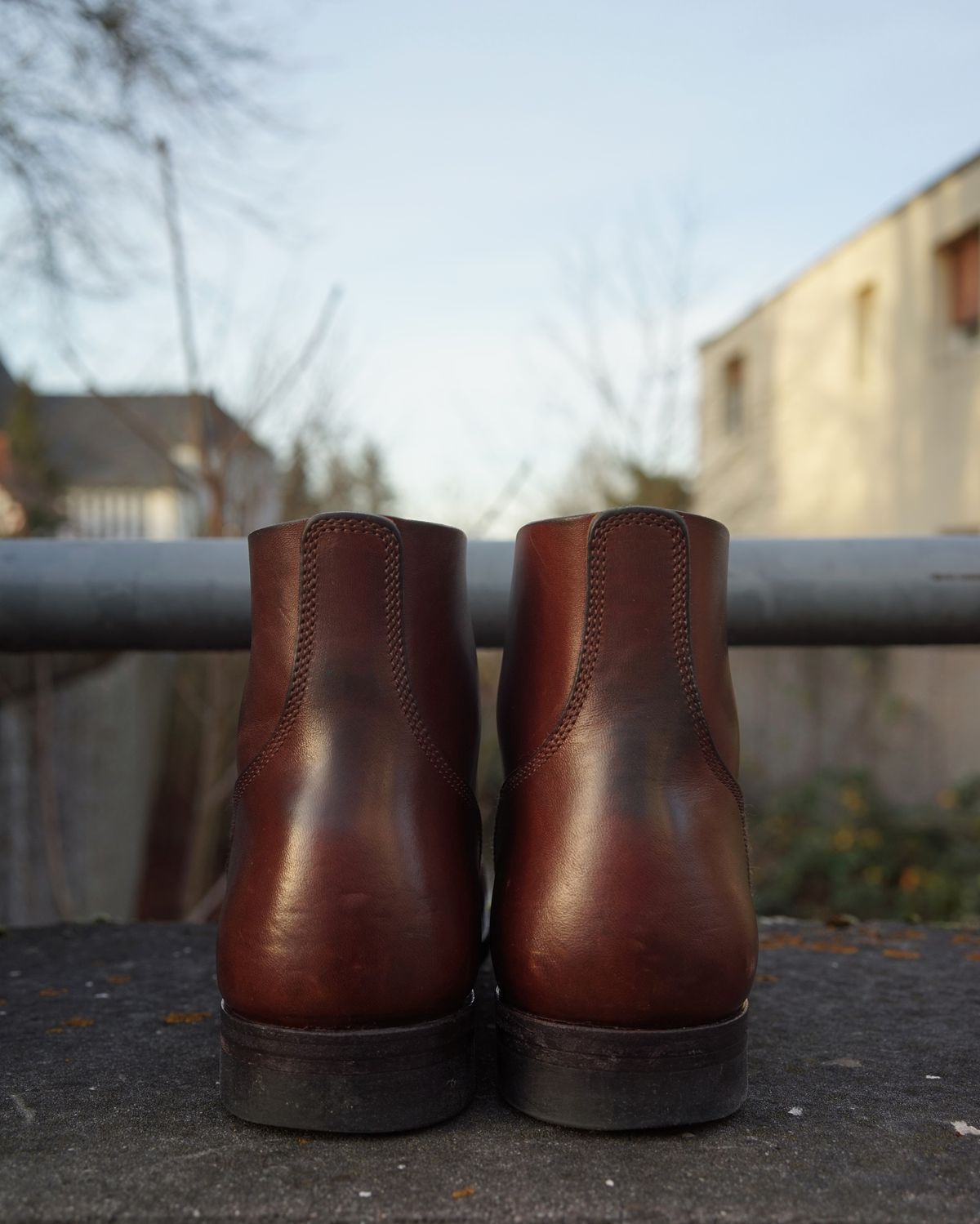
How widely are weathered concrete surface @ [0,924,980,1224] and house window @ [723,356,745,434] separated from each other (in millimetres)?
15660

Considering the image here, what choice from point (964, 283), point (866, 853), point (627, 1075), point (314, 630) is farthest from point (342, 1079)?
point (964, 283)

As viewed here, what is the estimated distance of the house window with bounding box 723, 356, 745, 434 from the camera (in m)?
16.8

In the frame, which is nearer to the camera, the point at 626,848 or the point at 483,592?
the point at 626,848

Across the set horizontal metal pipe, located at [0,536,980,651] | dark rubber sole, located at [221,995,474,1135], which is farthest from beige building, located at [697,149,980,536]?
dark rubber sole, located at [221,995,474,1135]

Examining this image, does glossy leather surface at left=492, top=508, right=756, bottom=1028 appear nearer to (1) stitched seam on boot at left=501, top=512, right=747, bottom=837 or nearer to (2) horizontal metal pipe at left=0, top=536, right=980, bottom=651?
(1) stitched seam on boot at left=501, top=512, right=747, bottom=837

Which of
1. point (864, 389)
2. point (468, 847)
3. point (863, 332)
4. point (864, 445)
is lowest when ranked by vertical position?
point (468, 847)

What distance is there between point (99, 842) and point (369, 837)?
20.0ft

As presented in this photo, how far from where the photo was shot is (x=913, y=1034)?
125 centimetres

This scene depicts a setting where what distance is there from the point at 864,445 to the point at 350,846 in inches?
580

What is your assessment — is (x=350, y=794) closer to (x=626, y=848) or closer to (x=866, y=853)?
(x=626, y=848)

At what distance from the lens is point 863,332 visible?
1468 centimetres

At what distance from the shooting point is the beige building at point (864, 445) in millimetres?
10500

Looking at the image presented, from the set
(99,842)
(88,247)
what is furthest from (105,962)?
(99,842)

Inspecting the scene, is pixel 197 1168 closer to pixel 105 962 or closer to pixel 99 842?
pixel 105 962
